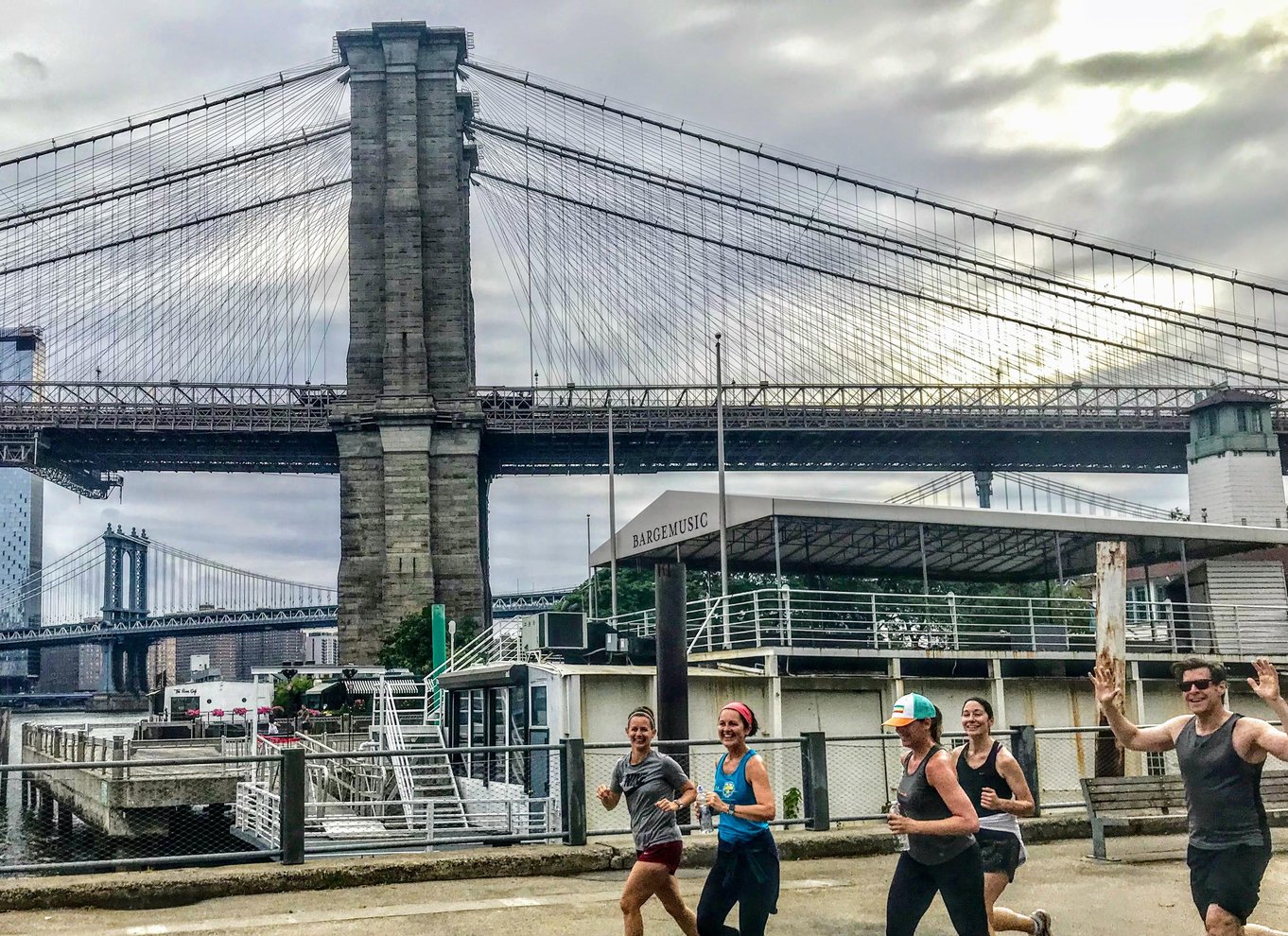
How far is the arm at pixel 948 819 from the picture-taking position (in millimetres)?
7211

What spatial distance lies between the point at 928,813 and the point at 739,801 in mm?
1190

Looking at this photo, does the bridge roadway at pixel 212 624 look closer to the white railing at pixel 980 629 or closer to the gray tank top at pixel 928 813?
the white railing at pixel 980 629

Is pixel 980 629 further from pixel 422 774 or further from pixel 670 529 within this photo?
pixel 422 774

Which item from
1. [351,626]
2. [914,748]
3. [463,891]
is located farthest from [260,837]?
[351,626]

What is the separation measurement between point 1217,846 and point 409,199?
201ft

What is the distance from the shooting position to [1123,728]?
23.5ft

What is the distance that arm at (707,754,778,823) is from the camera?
309 inches

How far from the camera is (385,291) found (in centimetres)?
6406

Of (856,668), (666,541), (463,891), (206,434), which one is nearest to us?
(463,891)

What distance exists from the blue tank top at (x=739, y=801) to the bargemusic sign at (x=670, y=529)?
1964 cm

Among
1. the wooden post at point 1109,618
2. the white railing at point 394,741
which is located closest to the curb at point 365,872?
the wooden post at point 1109,618

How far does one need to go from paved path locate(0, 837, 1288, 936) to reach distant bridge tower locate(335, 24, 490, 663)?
161ft

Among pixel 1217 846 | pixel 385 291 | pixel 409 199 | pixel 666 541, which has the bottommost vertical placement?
pixel 1217 846

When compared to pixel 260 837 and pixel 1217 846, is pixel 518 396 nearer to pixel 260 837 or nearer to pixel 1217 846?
pixel 260 837
